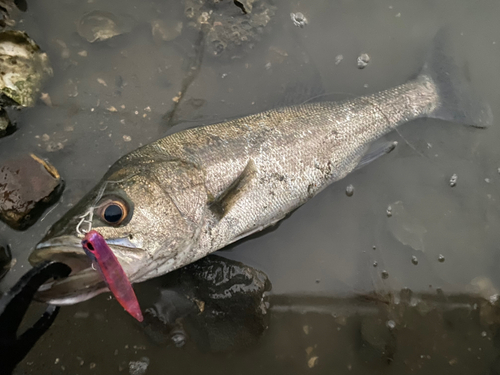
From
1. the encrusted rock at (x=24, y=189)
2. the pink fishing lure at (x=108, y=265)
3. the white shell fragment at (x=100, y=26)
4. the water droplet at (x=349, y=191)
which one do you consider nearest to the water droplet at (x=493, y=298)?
the water droplet at (x=349, y=191)

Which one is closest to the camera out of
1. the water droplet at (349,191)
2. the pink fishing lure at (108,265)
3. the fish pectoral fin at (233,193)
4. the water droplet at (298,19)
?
the pink fishing lure at (108,265)

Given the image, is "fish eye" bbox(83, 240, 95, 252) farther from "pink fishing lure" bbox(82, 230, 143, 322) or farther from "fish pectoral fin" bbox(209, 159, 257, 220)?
"fish pectoral fin" bbox(209, 159, 257, 220)

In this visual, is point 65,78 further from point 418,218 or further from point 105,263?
point 418,218

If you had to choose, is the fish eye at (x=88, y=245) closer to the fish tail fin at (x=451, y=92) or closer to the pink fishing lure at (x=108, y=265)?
the pink fishing lure at (x=108, y=265)

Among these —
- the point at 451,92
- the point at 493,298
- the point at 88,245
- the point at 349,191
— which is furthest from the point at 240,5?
the point at 493,298

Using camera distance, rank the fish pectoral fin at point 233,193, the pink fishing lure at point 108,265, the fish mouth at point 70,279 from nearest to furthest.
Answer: the pink fishing lure at point 108,265 < the fish mouth at point 70,279 < the fish pectoral fin at point 233,193

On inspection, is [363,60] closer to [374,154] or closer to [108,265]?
[374,154]
